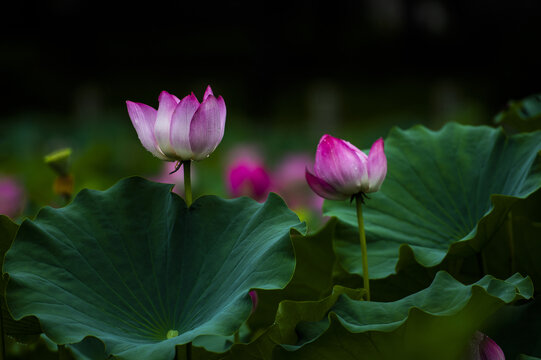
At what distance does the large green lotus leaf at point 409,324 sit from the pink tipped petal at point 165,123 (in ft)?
0.77

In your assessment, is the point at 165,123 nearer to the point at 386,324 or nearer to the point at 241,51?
the point at 386,324

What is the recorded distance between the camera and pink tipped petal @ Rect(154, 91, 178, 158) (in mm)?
765

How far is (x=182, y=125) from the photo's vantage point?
0.76 meters

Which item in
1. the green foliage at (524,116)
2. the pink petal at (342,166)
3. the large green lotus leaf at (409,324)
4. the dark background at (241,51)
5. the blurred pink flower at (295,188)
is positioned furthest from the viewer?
the dark background at (241,51)

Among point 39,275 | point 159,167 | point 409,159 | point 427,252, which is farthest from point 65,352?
point 159,167

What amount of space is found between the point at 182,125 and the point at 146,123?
0.05 m

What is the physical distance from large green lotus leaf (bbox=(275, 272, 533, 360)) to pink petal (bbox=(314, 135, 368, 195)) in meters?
0.13

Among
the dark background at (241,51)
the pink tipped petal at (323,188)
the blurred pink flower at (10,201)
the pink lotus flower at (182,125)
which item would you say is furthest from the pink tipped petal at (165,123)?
the dark background at (241,51)

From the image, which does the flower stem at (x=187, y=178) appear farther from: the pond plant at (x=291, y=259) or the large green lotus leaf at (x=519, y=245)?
the large green lotus leaf at (x=519, y=245)

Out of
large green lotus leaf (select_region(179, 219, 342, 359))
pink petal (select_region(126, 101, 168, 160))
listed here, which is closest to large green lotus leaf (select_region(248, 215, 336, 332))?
large green lotus leaf (select_region(179, 219, 342, 359))

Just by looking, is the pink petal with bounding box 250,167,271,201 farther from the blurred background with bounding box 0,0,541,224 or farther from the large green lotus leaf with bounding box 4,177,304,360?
the blurred background with bounding box 0,0,541,224

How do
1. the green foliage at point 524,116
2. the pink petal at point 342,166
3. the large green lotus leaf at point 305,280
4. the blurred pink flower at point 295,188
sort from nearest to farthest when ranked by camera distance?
the pink petal at point 342,166, the large green lotus leaf at point 305,280, the green foliage at point 524,116, the blurred pink flower at point 295,188

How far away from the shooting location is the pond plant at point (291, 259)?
62 cm

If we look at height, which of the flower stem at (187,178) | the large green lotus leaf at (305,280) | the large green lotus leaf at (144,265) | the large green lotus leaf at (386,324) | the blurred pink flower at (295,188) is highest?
the flower stem at (187,178)
